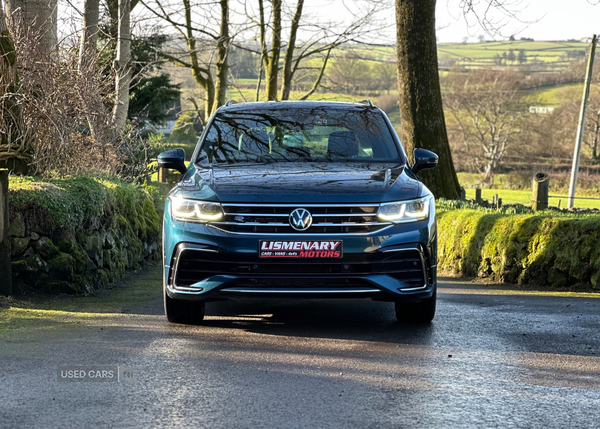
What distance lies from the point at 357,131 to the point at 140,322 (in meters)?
2.66

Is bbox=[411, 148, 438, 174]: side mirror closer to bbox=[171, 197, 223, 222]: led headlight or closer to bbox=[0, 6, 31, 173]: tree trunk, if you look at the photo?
bbox=[171, 197, 223, 222]: led headlight

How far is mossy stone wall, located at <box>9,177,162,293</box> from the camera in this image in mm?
8281

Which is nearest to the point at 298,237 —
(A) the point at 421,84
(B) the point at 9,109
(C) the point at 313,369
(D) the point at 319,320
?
(C) the point at 313,369

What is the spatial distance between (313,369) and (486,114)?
265ft

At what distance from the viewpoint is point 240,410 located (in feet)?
14.8

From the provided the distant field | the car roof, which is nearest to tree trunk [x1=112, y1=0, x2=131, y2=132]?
the car roof

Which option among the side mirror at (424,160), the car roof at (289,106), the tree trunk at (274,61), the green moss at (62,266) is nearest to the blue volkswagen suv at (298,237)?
the side mirror at (424,160)

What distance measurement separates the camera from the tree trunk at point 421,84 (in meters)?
15.7

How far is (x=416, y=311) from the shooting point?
7.23 metres

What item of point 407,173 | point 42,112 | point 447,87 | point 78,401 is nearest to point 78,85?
point 42,112

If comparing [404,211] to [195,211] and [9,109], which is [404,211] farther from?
[9,109]

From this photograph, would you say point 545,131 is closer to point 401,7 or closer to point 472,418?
point 401,7

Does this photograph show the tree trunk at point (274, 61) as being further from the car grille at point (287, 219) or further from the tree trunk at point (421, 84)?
the car grille at point (287, 219)

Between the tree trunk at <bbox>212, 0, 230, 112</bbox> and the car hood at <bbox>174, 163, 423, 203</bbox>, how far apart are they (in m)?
21.8
